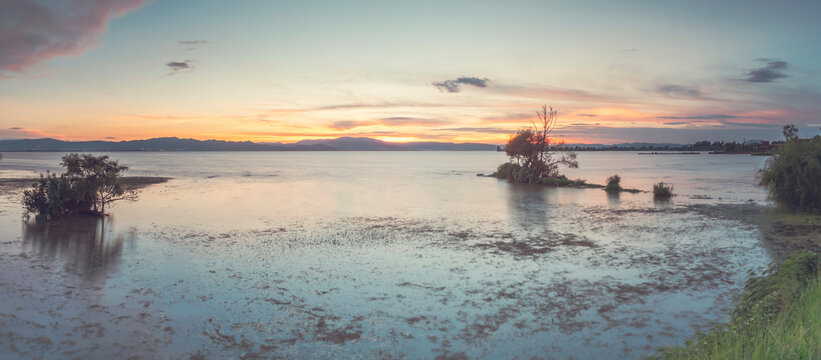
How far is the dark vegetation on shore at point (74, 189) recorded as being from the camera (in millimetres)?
20172

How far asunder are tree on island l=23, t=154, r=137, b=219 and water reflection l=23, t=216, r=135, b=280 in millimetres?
655

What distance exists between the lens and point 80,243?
15.6 meters

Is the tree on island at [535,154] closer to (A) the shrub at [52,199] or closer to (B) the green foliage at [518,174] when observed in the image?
(B) the green foliage at [518,174]

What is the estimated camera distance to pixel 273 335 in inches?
321

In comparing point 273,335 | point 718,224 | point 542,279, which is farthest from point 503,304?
point 718,224

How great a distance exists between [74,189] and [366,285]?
1757 centimetres

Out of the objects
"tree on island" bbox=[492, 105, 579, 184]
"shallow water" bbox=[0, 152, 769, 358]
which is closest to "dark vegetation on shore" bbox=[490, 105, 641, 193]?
"tree on island" bbox=[492, 105, 579, 184]

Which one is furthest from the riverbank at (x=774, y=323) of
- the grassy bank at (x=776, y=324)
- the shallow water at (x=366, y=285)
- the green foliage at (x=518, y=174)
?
the green foliage at (x=518, y=174)

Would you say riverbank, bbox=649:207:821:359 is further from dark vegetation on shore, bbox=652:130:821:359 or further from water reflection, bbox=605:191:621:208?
water reflection, bbox=605:191:621:208

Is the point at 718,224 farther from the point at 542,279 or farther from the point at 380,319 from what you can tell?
the point at 380,319

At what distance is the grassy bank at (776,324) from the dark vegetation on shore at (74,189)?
22.2m

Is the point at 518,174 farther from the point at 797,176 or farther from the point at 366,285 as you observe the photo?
the point at 366,285

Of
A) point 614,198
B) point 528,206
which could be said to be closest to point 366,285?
point 528,206

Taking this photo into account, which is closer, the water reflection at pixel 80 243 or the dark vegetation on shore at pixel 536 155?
the water reflection at pixel 80 243
